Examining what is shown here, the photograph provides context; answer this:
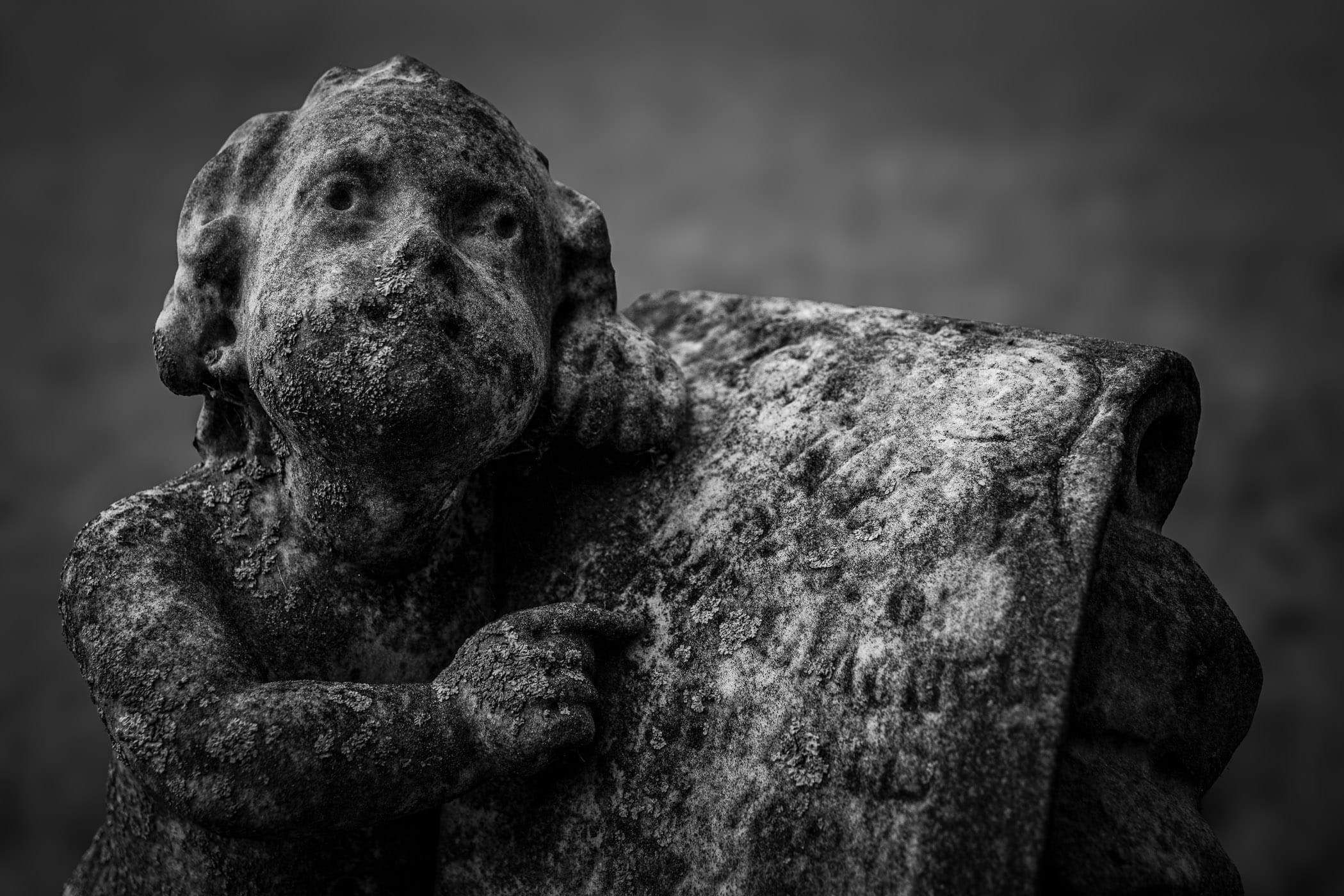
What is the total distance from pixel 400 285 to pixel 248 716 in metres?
0.53

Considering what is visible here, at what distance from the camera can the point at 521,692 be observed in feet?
4.12

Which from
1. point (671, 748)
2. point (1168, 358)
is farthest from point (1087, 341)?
point (671, 748)

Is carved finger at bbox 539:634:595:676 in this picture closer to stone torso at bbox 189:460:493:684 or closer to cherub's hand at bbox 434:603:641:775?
cherub's hand at bbox 434:603:641:775

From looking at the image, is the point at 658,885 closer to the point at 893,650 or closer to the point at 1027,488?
the point at 893,650

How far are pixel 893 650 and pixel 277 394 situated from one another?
2.66ft

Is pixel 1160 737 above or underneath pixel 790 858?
above

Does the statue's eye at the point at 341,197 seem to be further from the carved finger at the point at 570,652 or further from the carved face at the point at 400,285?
the carved finger at the point at 570,652


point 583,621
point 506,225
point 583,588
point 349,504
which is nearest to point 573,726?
point 583,621

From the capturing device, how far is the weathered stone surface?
1.10 meters

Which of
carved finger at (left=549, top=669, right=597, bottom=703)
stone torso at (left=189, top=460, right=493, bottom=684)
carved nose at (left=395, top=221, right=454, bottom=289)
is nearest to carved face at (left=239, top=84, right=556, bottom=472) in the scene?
carved nose at (left=395, top=221, right=454, bottom=289)

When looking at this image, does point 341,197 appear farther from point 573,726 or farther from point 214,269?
point 573,726

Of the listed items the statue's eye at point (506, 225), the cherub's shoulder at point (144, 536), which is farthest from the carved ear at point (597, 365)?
the cherub's shoulder at point (144, 536)

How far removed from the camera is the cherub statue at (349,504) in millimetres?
1177

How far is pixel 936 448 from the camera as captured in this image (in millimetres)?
1339
